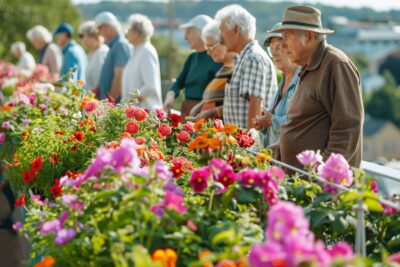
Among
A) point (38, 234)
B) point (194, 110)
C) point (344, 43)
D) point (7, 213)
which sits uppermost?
point (38, 234)

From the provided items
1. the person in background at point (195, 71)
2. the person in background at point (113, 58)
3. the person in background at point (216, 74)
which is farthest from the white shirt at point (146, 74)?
the person in background at point (216, 74)

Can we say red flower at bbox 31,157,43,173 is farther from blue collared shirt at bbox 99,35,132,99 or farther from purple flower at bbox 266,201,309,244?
blue collared shirt at bbox 99,35,132,99

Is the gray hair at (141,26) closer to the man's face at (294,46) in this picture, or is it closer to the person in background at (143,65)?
the person in background at (143,65)

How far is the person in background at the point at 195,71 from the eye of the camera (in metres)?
6.24

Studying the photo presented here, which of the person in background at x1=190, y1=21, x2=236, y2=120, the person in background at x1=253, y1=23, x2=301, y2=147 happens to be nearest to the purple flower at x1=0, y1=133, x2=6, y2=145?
the person in background at x1=190, y1=21, x2=236, y2=120

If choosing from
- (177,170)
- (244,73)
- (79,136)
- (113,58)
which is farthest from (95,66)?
(177,170)

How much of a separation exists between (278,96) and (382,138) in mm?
108786

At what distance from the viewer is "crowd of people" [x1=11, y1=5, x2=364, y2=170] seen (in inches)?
146

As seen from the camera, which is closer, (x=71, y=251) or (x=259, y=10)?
(x=71, y=251)

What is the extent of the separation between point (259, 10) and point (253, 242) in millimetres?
162913

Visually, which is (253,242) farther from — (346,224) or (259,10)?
(259,10)

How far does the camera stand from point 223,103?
5477mm

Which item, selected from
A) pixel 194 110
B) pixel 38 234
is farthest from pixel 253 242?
pixel 194 110

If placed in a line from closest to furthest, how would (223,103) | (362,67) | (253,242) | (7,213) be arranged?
(253,242) → (223,103) → (7,213) → (362,67)
